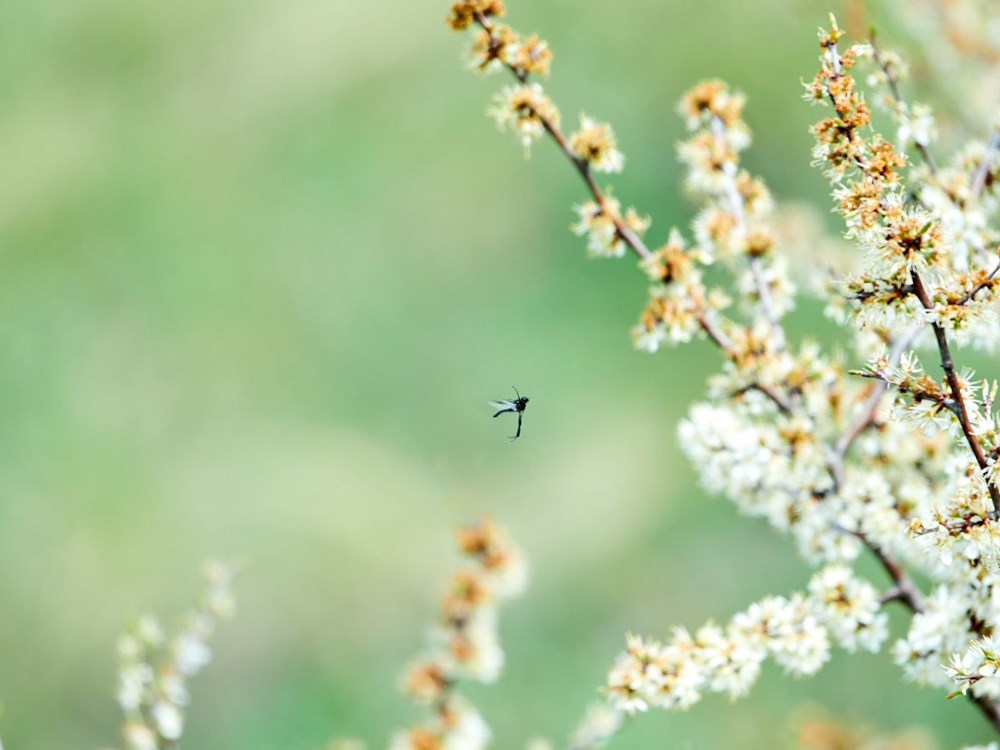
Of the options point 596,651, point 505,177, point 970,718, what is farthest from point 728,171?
point 505,177

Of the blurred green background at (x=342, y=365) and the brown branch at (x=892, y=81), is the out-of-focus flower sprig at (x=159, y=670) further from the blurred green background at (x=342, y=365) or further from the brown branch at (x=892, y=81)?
the blurred green background at (x=342, y=365)

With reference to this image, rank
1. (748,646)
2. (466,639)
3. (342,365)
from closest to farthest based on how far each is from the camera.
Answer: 1. (748,646)
2. (466,639)
3. (342,365)

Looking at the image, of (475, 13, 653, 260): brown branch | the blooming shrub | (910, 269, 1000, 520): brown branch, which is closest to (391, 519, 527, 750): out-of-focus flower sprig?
the blooming shrub

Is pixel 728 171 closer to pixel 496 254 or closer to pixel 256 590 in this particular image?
pixel 256 590

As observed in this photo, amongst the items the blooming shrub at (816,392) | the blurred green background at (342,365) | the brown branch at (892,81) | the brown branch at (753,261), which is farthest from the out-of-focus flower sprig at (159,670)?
the blurred green background at (342,365)

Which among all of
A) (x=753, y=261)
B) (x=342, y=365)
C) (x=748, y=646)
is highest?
(x=342, y=365)

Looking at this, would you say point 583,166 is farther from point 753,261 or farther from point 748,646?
point 748,646

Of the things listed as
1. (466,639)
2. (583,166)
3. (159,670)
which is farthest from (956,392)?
(159,670)
